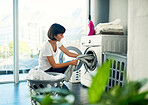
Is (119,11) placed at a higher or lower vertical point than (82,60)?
higher

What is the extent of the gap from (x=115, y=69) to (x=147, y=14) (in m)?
0.88

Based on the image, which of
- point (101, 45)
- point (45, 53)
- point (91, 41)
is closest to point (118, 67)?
point (101, 45)

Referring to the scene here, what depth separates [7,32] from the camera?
3.31m

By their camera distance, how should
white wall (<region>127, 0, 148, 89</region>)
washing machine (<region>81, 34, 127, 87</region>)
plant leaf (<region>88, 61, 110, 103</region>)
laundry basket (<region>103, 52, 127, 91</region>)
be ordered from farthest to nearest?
washing machine (<region>81, 34, 127, 87</region>), laundry basket (<region>103, 52, 127, 91</region>), white wall (<region>127, 0, 148, 89</region>), plant leaf (<region>88, 61, 110, 103</region>)

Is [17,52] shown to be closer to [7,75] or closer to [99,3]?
[7,75]

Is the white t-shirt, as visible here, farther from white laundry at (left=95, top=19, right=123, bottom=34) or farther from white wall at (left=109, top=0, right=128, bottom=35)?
white wall at (left=109, top=0, right=128, bottom=35)

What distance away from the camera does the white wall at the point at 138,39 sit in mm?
1514

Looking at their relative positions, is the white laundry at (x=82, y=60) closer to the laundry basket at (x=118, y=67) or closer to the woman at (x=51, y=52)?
the woman at (x=51, y=52)

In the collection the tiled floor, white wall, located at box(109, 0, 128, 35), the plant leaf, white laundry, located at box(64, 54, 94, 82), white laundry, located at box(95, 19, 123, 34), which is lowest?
the tiled floor

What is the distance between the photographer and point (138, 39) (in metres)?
1.60

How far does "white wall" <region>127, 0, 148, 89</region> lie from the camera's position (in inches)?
59.6

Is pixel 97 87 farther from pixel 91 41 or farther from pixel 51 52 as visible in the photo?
pixel 91 41

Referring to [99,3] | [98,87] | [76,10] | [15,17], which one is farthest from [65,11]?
[98,87]

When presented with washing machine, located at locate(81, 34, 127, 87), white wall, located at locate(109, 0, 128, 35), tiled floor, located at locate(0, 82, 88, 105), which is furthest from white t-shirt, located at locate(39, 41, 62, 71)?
white wall, located at locate(109, 0, 128, 35)
